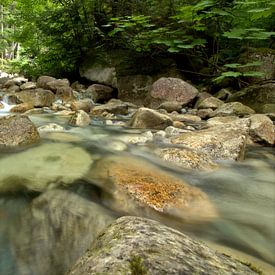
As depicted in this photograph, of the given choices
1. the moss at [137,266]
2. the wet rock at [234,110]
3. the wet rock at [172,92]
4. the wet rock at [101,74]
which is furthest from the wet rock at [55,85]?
the moss at [137,266]

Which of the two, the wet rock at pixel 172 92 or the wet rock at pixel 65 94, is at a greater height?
the wet rock at pixel 172 92

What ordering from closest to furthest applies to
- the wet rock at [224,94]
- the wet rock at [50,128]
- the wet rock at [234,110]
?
the wet rock at [50,128] → the wet rock at [234,110] → the wet rock at [224,94]

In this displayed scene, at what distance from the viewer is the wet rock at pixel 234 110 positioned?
263 inches

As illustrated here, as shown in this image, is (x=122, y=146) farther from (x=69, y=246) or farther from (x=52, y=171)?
(x=69, y=246)

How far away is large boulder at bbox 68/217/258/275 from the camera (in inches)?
50.4

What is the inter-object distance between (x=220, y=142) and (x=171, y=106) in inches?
144

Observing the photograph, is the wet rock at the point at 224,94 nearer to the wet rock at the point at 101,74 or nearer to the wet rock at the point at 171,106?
the wet rock at the point at 171,106

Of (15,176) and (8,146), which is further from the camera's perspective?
(8,146)

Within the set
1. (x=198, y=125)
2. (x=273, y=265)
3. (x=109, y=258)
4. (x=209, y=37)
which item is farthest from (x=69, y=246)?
(x=209, y=37)

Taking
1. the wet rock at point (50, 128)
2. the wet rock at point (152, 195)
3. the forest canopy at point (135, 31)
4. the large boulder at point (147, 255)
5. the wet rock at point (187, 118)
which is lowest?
the wet rock at point (187, 118)

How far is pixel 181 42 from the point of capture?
7.94 meters

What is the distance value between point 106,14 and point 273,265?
33.7ft

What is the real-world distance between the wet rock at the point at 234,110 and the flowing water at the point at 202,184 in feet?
6.30

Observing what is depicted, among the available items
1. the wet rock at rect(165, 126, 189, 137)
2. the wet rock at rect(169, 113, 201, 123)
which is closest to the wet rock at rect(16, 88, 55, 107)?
the wet rock at rect(169, 113, 201, 123)
